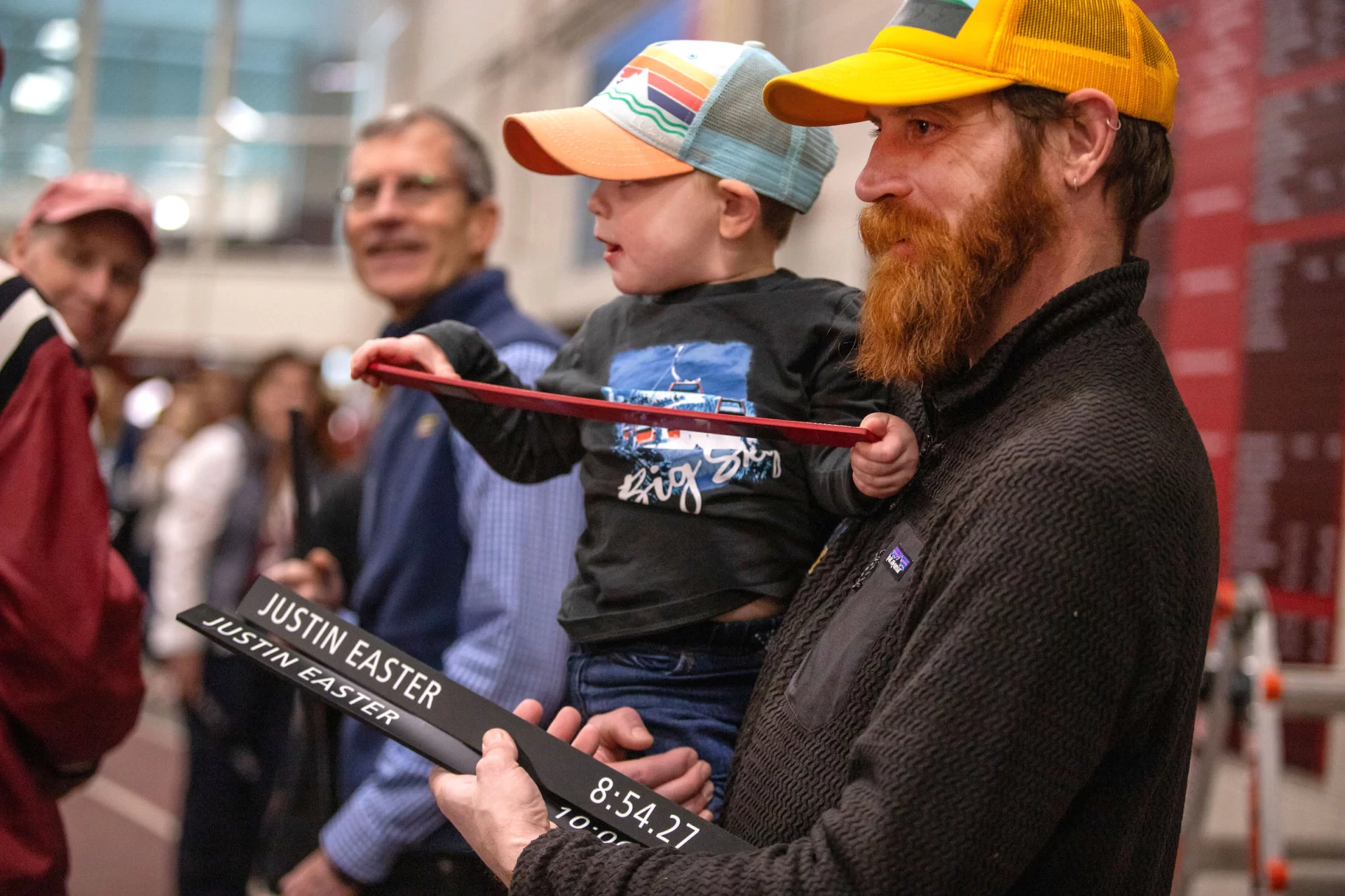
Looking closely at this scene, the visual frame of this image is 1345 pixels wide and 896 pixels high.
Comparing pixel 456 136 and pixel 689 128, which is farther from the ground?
pixel 689 128

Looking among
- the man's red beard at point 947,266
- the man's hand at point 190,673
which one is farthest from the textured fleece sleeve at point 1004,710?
the man's hand at point 190,673

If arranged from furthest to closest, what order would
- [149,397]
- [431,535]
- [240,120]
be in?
[240,120], [149,397], [431,535]

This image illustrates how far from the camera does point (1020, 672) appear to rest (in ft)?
3.01

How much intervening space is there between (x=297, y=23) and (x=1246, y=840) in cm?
1585

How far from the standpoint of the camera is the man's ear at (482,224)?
2398 millimetres

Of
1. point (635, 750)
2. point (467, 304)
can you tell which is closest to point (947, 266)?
point (635, 750)

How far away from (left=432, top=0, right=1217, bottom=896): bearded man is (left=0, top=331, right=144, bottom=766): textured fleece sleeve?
85 cm

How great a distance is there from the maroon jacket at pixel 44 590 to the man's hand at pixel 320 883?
35 cm

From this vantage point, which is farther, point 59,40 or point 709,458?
point 59,40

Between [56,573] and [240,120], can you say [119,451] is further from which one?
[240,120]

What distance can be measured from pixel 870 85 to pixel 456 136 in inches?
55.6

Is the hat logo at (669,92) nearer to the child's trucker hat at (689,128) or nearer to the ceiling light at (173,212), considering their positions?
the child's trucker hat at (689,128)

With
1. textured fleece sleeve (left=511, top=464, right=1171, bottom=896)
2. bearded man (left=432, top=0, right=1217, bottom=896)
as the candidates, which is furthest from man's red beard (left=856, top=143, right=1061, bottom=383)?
textured fleece sleeve (left=511, top=464, right=1171, bottom=896)

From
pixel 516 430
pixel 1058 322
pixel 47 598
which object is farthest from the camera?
pixel 47 598
